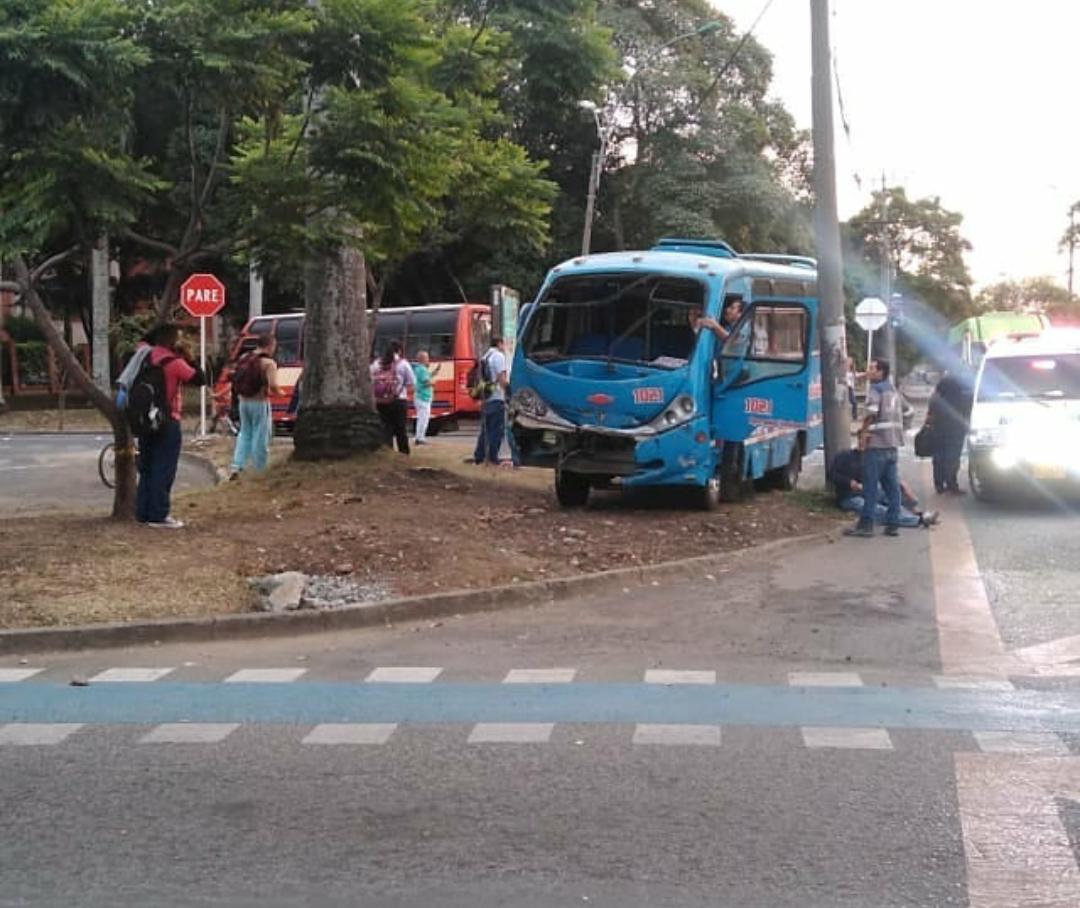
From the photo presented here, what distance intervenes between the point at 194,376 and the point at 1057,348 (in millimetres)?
10671

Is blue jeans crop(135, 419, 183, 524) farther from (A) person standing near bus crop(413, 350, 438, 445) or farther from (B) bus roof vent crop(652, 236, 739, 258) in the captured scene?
(A) person standing near bus crop(413, 350, 438, 445)

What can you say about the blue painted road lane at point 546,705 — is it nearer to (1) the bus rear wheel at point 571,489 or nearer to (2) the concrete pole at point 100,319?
(1) the bus rear wheel at point 571,489

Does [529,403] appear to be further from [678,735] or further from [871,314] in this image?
[871,314]

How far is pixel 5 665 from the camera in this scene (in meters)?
7.91

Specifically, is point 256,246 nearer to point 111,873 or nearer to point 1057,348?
point 111,873

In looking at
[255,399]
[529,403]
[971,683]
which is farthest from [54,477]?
[971,683]

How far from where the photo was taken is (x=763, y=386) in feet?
44.3

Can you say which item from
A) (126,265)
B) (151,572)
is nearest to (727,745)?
(151,572)

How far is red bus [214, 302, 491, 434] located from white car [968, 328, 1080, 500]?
1542cm

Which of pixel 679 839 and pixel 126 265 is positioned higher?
pixel 126 265

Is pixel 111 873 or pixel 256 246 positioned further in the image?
pixel 256 246

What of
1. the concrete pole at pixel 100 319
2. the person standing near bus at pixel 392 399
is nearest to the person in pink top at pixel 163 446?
the person standing near bus at pixel 392 399

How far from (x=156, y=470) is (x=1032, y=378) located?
10.6 metres

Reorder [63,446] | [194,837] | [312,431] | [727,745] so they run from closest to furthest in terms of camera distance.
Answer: [194,837] < [727,745] < [312,431] < [63,446]
